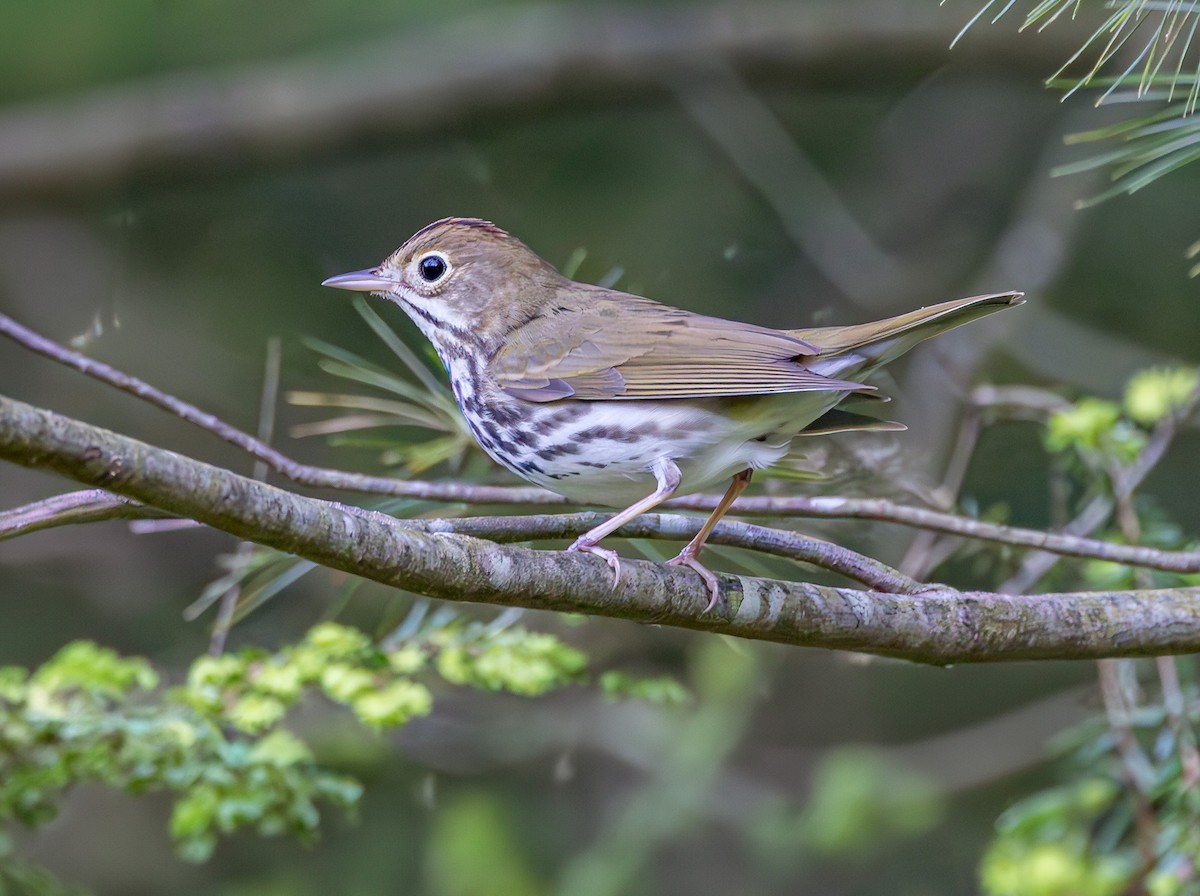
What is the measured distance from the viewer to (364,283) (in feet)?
12.1

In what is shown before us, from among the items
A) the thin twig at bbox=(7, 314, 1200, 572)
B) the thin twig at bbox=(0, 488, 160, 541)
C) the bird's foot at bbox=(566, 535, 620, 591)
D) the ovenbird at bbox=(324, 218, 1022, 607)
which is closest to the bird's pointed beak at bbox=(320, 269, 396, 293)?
the ovenbird at bbox=(324, 218, 1022, 607)

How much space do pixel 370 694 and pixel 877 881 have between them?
14.3ft

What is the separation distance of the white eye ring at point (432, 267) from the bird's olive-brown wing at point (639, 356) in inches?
11.8

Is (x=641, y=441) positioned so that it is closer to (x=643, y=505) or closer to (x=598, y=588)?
(x=643, y=505)

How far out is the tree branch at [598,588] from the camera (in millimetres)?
1704

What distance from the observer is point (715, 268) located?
6.62 metres

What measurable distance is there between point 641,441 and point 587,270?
10.5 ft

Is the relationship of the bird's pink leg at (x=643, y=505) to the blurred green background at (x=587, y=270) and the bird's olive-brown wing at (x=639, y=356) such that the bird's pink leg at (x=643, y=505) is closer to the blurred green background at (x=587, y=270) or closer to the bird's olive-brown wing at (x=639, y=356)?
the bird's olive-brown wing at (x=639, y=356)

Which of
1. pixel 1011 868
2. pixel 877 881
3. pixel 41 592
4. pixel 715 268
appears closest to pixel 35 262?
pixel 41 592

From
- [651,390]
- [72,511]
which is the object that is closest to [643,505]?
[651,390]

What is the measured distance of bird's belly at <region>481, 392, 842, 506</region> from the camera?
10.0 ft

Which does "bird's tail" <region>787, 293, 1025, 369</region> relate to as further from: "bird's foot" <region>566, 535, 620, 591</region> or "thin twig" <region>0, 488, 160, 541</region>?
"thin twig" <region>0, 488, 160, 541</region>

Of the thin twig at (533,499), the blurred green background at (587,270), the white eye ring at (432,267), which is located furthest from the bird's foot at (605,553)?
the blurred green background at (587,270)

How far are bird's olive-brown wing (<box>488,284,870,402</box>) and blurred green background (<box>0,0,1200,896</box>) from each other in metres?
2.08
